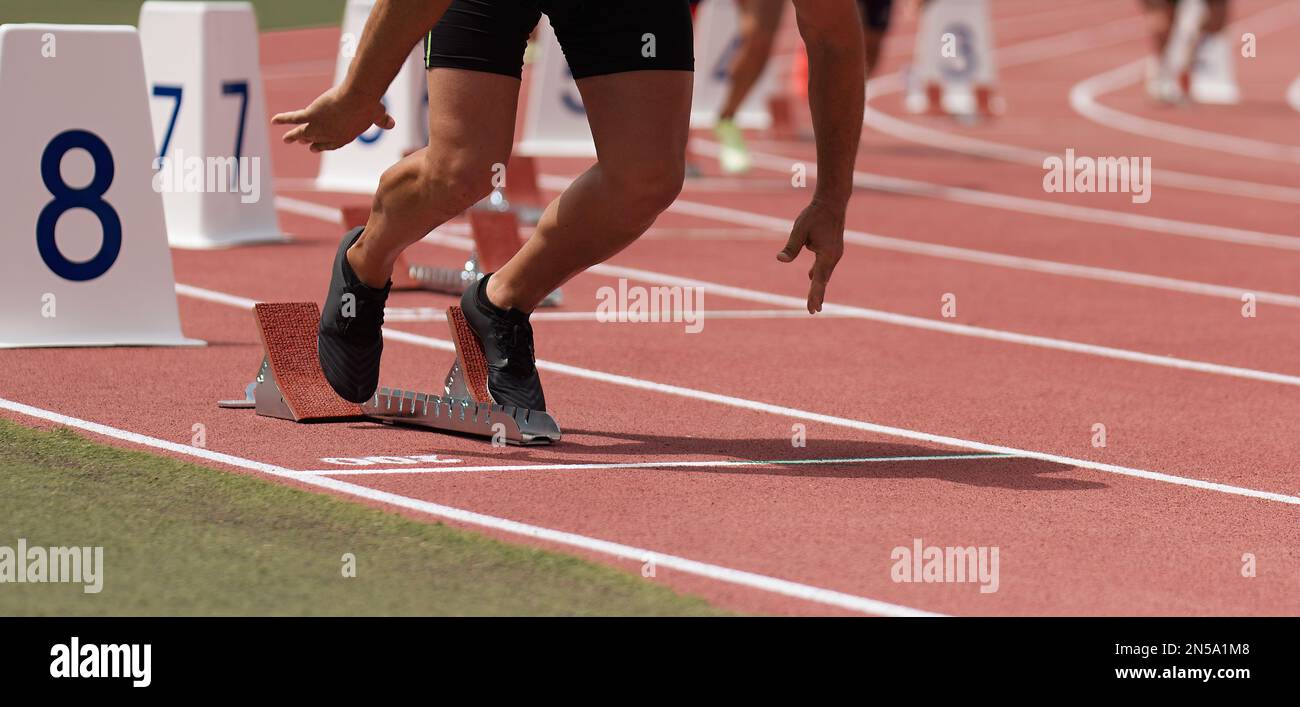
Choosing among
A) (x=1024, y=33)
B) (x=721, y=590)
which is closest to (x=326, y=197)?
(x=721, y=590)

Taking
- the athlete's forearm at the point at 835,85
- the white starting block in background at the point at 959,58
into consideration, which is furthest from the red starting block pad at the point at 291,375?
the white starting block in background at the point at 959,58

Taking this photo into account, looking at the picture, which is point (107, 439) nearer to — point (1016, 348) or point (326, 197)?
point (1016, 348)

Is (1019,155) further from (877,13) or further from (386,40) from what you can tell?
(386,40)

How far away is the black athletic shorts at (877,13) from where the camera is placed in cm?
1703

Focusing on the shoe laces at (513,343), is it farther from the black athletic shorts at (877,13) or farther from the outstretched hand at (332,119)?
the black athletic shorts at (877,13)

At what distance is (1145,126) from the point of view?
20.8m

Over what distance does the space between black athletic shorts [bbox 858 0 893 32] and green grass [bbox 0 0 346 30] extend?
231 inches

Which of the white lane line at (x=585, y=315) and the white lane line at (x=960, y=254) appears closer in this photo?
the white lane line at (x=585, y=315)

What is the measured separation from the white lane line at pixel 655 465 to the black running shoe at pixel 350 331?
544 mm

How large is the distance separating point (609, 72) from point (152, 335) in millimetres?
2711

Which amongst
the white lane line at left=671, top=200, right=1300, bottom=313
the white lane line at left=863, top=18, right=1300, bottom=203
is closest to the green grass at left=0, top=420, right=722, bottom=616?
the white lane line at left=863, top=18, right=1300, bottom=203

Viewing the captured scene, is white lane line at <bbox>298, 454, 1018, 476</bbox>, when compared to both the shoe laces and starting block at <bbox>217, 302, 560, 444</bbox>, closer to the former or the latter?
starting block at <bbox>217, 302, 560, 444</bbox>

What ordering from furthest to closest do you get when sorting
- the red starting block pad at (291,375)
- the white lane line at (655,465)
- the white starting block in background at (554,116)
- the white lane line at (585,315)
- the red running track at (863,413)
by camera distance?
the white starting block in background at (554,116)
the white lane line at (585,315)
the red starting block pad at (291,375)
the white lane line at (655,465)
the red running track at (863,413)
